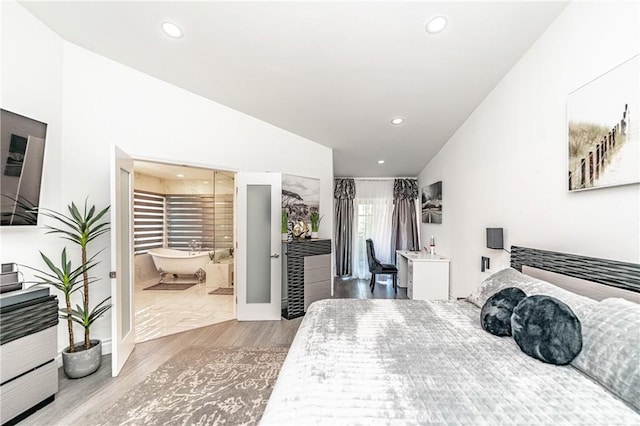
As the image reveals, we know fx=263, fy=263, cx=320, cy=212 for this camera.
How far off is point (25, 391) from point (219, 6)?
9.73 feet

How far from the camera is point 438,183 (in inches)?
180

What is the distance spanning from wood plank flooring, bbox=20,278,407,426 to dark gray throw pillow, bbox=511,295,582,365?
2.25 metres

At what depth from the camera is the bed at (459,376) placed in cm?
90

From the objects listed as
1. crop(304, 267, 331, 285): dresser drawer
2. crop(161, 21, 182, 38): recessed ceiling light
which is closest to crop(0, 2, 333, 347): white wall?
crop(161, 21, 182, 38): recessed ceiling light

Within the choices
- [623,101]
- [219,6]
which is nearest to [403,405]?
[623,101]

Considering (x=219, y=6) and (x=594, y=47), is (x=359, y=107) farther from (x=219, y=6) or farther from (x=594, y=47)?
(x=594, y=47)

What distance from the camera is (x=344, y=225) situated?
6270mm

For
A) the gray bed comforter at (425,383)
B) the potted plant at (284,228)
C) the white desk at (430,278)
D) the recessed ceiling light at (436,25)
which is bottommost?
the white desk at (430,278)

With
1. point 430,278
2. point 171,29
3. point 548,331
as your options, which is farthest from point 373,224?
point 171,29

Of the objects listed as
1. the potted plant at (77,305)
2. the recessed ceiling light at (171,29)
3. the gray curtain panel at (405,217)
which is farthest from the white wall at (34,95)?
the gray curtain panel at (405,217)

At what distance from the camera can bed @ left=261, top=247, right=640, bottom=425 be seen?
2.97ft

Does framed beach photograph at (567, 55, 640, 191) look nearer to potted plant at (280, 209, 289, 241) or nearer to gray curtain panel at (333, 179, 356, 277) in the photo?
potted plant at (280, 209, 289, 241)

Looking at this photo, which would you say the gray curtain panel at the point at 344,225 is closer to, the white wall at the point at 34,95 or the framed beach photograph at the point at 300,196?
the framed beach photograph at the point at 300,196

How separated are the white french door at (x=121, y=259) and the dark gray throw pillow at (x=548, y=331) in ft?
9.71
